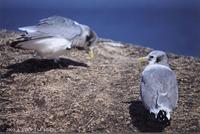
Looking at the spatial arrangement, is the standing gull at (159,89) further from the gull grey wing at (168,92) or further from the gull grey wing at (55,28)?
the gull grey wing at (55,28)

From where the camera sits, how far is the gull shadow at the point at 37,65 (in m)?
2.88

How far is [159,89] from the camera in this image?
2295mm

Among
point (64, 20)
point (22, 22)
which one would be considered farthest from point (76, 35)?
point (22, 22)

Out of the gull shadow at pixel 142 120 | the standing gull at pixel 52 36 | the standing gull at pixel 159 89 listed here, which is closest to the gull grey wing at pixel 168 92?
the standing gull at pixel 159 89

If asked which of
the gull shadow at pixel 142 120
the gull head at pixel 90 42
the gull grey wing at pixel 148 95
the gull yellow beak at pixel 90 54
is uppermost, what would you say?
the gull head at pixel 90 42

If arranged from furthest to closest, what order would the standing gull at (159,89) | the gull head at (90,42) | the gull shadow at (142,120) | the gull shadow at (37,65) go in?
the gull head at (90,42)
the gull shadow at (37,65)
the gull shadow at (142,120)
the standing gull at (159,89)

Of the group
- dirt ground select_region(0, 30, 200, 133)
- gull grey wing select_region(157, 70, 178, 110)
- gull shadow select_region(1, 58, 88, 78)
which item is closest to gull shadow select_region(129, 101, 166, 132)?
dirt ground select_region(0, 30, 200, 133)

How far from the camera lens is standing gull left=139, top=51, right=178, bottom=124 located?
7.13 feet

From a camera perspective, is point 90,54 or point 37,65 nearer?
point 37,65

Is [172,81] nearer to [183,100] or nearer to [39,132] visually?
[183,100]

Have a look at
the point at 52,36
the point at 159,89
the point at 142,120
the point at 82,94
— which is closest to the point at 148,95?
the point at 159,89

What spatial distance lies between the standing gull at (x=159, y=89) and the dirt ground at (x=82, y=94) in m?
0.17

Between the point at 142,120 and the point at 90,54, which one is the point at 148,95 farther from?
the point at 90,54

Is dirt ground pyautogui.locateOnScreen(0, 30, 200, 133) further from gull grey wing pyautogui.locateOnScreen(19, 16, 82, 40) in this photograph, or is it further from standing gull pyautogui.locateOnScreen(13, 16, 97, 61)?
gull grey wing pyautogui.locateOnScreen(19, 16, 82, 40)
